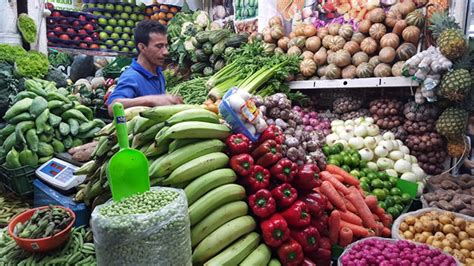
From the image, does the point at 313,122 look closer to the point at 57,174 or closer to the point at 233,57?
the point at 233,57

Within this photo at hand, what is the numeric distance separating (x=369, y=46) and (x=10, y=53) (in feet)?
14.4

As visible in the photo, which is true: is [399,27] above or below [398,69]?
above

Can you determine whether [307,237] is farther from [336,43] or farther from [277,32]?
[277,32]

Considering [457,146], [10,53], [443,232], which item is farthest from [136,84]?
[457,146]

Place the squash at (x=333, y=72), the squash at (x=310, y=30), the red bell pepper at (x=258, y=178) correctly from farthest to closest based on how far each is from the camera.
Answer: the squash at (x=310, y=30) < the squash at (x=333, y=72) < the red bell pepper at (x=258, y=178)

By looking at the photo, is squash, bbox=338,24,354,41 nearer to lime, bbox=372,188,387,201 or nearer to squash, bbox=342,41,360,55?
squash, bbox=342,41,360,55

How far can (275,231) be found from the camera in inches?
72.3

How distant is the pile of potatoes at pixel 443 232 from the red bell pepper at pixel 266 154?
4.70ft

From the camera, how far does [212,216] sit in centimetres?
179

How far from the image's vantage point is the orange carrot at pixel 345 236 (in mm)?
2469

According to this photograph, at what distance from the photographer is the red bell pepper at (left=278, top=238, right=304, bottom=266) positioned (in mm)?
1867

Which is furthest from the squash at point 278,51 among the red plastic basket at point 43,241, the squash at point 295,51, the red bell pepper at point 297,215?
the red plastic basket at point 43,241

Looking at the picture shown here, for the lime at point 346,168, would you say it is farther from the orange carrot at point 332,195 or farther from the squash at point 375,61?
the squash at point 375,61

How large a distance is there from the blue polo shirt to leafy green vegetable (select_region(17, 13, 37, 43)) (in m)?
2.01
